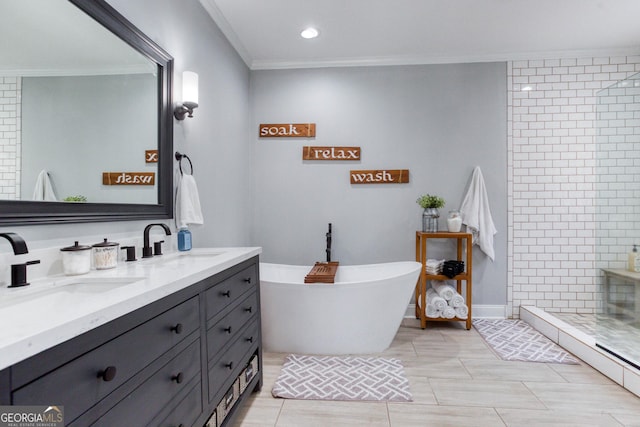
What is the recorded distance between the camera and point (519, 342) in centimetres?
293

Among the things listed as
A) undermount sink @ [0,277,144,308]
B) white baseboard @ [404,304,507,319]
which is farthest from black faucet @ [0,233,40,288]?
white baseboard @ [404,304,507,319]

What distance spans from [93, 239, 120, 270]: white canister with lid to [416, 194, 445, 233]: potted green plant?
2.71 meters

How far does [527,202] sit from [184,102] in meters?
3.38

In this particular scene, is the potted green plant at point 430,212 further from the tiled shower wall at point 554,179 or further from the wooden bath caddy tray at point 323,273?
the wooden bath caddy tray at point 323,273

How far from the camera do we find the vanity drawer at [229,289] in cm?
147

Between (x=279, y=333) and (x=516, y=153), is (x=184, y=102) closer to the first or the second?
(x=279, y=333)

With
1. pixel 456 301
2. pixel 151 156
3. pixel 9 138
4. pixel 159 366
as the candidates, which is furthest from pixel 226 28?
pixel 456 301

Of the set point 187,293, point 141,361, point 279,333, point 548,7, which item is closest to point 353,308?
point 279,333

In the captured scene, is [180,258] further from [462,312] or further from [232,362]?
[462,312]

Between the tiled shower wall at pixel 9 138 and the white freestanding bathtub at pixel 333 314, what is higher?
the tiled shower wall at pixel 9 138

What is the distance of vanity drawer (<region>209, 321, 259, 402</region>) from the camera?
1488 millimetres

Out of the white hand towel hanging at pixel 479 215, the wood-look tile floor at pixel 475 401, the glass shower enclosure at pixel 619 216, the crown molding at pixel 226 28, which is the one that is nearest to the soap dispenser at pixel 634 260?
the glass shower enclosure at pixel 619 216

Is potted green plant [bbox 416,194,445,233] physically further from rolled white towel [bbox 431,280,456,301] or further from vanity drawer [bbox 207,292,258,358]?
vanity drawer [bbox 207,292,258,358]

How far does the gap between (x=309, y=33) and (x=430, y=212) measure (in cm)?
203
